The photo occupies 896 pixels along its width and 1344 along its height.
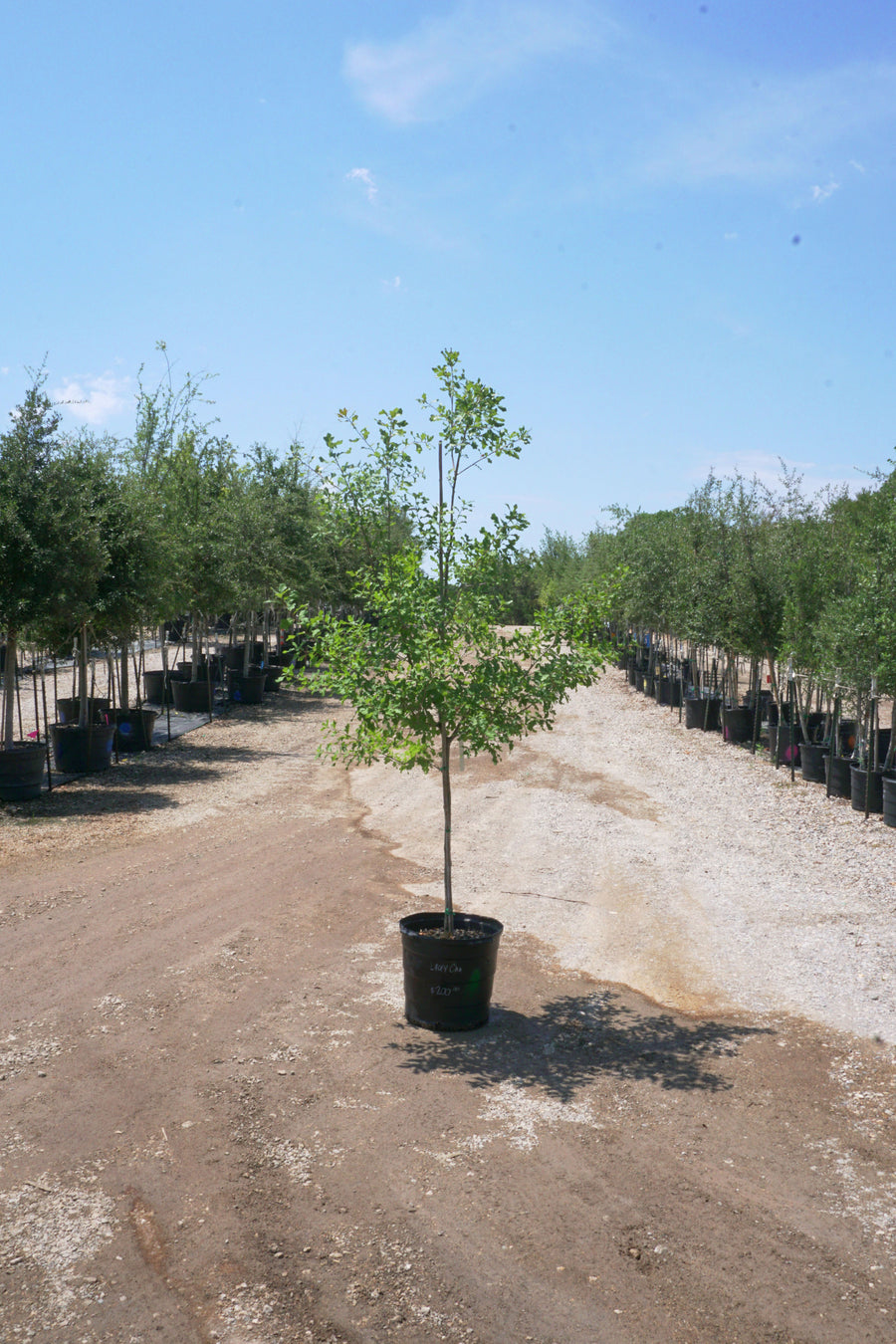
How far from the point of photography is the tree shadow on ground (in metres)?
6.19

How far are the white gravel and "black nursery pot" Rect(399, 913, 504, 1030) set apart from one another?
5.46 feet

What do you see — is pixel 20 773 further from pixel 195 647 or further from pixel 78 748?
pixel 195 647

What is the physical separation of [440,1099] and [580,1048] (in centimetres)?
121

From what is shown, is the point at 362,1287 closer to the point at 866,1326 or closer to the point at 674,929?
the point at 866,1326

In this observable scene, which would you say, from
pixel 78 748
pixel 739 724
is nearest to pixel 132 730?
pixel 78 748

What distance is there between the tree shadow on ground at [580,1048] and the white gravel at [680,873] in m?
0.57

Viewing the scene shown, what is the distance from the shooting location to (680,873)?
11273mm

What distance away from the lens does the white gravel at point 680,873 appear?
8055 millimetres

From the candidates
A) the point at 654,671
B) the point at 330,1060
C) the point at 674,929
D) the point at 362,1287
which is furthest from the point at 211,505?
the point at 362,1287

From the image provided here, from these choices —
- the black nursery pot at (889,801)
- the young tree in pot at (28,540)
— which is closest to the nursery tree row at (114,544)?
the young tree in pot at (28,540)

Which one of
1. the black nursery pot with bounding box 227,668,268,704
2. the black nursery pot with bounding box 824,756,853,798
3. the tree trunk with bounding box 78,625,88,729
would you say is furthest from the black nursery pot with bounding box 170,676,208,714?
the black nursery pot with bounding box 824,756,853,798

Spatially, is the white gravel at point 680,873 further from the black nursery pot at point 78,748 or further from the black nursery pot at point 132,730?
the black nursery pot at point 132,730

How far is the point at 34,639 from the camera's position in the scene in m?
16.9

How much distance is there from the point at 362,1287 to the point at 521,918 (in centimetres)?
550
